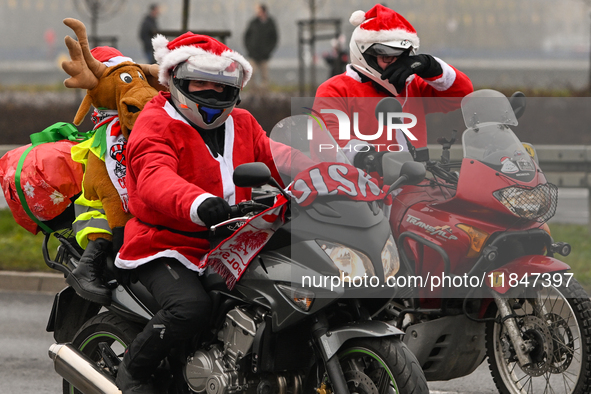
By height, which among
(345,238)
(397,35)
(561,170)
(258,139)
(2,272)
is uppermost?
(397,35)

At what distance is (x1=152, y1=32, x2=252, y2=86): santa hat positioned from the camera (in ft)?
12.6

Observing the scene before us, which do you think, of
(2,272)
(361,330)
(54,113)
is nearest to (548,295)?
(361,330)

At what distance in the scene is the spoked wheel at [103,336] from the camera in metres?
4.09

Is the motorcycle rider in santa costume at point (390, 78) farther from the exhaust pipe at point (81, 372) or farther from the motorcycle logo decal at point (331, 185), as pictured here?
the exhaust pipe at point (81, 372)

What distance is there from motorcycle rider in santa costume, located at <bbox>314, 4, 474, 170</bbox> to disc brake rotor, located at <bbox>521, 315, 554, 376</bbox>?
1.03 meters

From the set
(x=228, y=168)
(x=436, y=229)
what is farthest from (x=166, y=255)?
(x=436, y=229)

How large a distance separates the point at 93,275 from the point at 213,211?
115 centimetres

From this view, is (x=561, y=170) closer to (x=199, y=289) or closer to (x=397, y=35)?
(x=397, y=35)

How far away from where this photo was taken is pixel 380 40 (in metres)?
4.72

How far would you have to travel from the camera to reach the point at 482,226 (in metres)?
4.10

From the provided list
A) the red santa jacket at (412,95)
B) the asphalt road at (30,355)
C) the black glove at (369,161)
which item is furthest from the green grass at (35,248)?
the black glove at (369,161)

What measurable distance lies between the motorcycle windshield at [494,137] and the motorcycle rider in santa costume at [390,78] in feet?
1.00

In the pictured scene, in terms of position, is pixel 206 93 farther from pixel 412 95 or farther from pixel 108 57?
pixel 412 95

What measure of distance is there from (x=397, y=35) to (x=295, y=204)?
166cm
